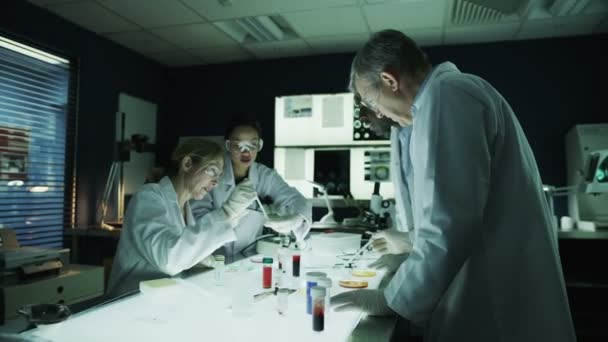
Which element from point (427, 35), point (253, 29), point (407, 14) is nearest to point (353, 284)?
point (407, 14)

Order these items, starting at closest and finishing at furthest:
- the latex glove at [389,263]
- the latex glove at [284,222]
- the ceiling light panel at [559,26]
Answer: the latex glove at [389,263] < the latex glove at [284,222] < the ceiling light panel at [559,26]

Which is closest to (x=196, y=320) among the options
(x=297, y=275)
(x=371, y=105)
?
(x=297, y=275)

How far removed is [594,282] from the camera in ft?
10.6

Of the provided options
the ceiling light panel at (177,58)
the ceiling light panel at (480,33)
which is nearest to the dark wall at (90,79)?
the ceiling light panel at (177,58)

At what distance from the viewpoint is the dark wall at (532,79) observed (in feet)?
13.1

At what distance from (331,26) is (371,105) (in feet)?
8.60

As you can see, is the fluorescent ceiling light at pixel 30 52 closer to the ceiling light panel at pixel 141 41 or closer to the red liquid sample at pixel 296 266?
the ceiling light panel at pixel 141 41

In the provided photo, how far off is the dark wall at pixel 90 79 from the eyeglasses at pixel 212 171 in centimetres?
243

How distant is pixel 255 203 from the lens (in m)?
2.78

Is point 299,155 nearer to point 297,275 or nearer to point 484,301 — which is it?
point 297,275

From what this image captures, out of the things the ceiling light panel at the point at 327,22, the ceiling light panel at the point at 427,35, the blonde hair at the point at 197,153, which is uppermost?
the ceiling light panel at the point at 427,35

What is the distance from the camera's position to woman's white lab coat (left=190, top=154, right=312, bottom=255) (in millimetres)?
2551

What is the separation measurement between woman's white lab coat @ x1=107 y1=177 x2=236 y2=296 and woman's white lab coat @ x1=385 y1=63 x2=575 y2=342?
2.73ft

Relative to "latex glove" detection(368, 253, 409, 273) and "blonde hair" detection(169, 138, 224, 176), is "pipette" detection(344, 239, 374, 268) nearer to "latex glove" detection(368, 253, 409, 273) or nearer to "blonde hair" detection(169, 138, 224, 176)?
"latex glove" detection(368, 253, 409, 273)
